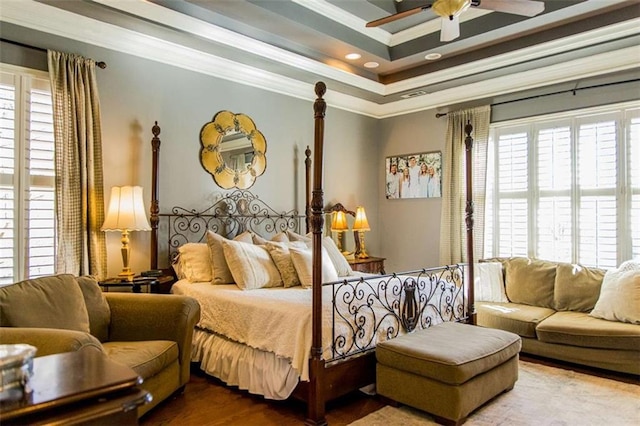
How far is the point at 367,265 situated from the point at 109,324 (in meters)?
3.02

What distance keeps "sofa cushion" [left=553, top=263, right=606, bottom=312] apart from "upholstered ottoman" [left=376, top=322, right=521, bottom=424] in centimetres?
134

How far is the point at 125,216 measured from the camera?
132 inches

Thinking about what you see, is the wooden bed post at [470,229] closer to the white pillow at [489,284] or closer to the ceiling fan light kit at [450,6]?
the white pillow at [489,284]

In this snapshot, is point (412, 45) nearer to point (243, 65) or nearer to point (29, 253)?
point (243, 65)

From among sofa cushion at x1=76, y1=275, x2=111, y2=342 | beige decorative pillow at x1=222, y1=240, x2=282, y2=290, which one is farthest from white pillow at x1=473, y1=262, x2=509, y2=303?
sofa cushion at x1=76, y1=275, x2=111, y2=342

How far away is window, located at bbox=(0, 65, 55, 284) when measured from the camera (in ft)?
10.3

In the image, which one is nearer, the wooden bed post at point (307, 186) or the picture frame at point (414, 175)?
the wooden bed post at point (307, 186)

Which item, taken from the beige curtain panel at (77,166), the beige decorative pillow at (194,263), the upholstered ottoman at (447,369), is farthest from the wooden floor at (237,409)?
the beige curtain panel at (77,166)

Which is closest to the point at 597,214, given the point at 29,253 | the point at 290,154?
the point at 290,154

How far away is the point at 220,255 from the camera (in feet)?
12.3

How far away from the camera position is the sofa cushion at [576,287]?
13.3 feet

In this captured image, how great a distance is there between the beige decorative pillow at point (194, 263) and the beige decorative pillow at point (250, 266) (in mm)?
247

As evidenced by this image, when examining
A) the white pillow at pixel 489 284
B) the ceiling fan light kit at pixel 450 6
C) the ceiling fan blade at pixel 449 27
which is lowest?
the white pillow at pixel 489 284

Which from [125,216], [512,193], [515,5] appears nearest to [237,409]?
[125,216]
